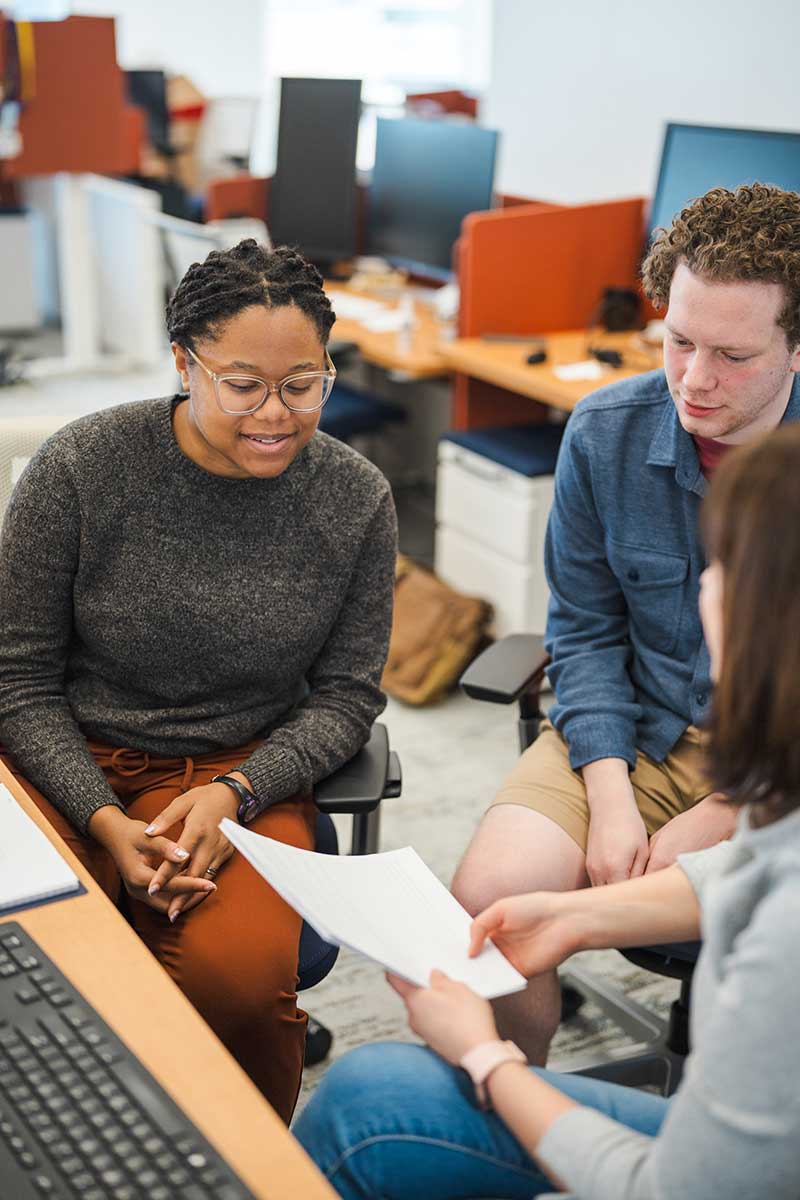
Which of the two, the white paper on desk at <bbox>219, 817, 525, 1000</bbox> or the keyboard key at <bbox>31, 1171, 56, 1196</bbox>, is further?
the white paper on desk at <bbox>219, 817, 525, 1000</bbox>

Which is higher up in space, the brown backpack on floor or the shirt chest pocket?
the shirt chest pocket

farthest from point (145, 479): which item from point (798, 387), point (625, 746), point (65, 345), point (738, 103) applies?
point (65, 345)

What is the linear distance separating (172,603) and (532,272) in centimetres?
208

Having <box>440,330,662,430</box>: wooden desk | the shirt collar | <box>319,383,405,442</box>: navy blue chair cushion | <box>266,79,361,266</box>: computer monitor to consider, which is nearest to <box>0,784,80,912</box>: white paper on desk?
the shirt collar

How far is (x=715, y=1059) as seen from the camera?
84cm

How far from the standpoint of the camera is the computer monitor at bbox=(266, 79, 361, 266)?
405 centimetres

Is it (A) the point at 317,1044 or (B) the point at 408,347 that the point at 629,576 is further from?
(B) the point at 408,347

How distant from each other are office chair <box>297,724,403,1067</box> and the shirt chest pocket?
377mm

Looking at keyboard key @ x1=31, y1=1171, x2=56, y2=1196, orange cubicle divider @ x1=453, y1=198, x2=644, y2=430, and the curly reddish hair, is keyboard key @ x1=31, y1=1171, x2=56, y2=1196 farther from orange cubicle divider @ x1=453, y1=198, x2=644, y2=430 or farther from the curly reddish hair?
orange cubicle divider @ x1=453, y1=198, x2=644, y2=430

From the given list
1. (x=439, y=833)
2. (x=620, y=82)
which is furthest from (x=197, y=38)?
(x=439, y=833)

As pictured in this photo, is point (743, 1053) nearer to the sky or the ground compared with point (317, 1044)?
nearer to the sky

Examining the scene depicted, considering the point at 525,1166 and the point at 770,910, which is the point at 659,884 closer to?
the point at 525,1166

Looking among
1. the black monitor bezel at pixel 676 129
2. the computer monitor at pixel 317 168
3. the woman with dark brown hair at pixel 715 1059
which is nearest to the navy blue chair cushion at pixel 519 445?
the black monitor bezel at pixel 676 129

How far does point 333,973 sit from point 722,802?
1.35 meters
